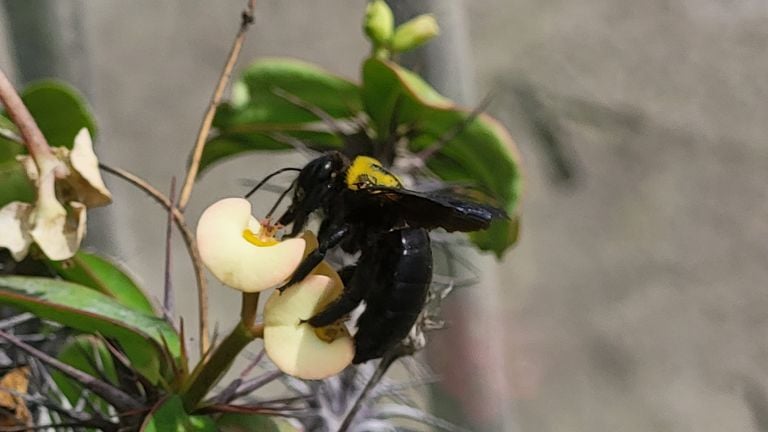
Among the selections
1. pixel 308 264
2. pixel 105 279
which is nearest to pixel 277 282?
pixel 308 264

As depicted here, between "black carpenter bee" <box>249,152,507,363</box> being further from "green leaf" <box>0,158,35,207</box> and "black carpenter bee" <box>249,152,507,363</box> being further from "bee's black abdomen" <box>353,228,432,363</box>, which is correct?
"green leaf" <box>0,158,35,207</box>

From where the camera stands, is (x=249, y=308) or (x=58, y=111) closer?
(x=249, y=308)

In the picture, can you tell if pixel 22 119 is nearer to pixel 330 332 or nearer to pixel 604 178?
pixel 330 332

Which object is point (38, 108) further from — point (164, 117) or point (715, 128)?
point (715, 128)

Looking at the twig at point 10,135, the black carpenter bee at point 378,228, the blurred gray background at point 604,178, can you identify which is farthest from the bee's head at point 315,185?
the blurred gray background at point 604,178

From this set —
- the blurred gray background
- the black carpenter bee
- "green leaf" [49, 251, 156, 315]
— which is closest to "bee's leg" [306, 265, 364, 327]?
the black carpenter bee

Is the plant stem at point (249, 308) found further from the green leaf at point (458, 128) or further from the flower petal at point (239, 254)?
the green leaf at point (458, 128)

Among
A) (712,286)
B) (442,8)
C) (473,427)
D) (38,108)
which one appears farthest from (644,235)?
(38,108)

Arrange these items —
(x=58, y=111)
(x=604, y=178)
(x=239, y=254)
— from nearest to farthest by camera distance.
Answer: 1. (x=239, y=254)
2. (x=58, y=111)
3. (x=604, y=178)
